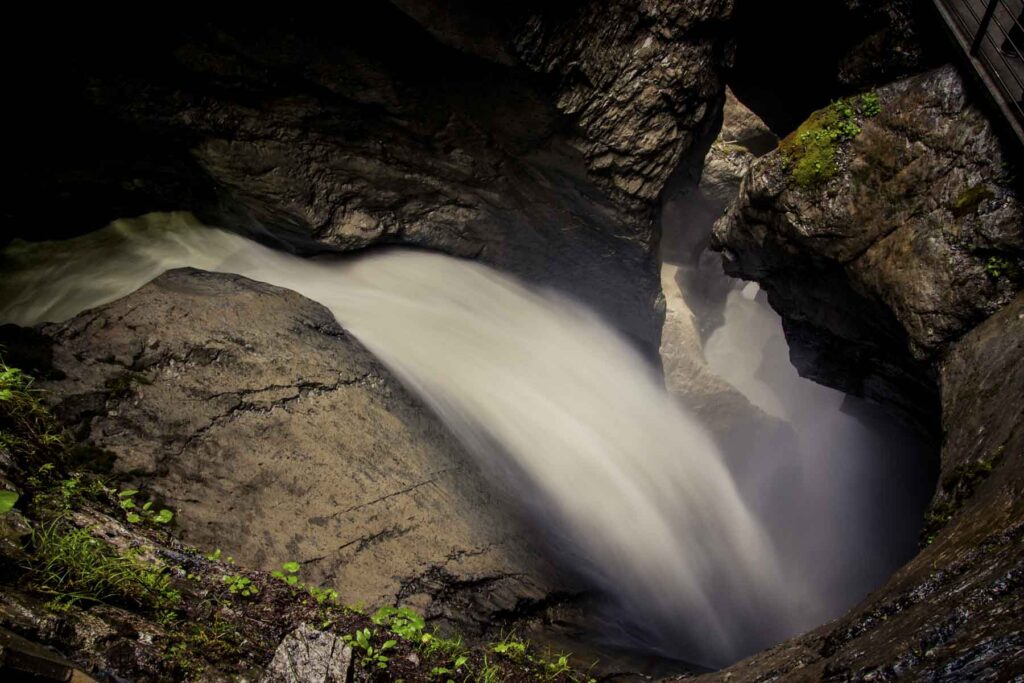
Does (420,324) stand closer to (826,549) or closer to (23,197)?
(23,197)

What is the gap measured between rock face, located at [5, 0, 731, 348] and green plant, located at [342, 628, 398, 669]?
18.2 feet

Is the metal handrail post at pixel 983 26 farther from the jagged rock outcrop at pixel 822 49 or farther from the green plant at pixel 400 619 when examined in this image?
the green plant at pixel 400 619

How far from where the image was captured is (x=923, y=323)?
20.5 feet

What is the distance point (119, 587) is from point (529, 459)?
187 inches

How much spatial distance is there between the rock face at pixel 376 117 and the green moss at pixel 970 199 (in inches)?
117

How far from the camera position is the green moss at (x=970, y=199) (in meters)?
5.98

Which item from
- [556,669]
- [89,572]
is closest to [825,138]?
[556,669]

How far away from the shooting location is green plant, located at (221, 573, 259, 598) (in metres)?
3.68

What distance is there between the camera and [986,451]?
4.47m

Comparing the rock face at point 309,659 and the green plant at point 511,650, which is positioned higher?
the rock face at point 309,659

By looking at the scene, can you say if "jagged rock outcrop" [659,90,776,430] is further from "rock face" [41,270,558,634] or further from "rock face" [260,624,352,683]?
"rock face" [260,624,352,683]

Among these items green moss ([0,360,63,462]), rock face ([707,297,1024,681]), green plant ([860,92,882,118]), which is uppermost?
green plant ([860,92,882,118])

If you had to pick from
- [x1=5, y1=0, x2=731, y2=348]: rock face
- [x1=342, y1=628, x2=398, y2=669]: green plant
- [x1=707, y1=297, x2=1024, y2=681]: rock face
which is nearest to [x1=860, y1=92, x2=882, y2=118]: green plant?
[x1=5, y1=0, x2=731, y2=348]: rock face

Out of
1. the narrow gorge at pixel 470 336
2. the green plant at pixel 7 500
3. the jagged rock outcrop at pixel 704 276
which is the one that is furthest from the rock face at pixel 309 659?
the jagged rock outcrop at pixel 704 276
